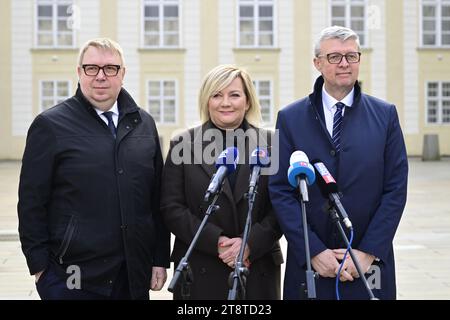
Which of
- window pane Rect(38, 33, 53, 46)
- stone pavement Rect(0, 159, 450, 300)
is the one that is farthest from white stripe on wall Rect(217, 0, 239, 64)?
stone pavement Rect(0, 159, 450, 300)

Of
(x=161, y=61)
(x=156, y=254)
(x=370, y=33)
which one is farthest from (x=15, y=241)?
(x=370, y=33)

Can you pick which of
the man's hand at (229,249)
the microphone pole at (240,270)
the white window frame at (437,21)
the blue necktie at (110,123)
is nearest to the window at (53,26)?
the white window frame at (437,21)

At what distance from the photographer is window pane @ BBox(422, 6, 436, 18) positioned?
113 ft

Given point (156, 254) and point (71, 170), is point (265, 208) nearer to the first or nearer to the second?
point (156, 254)

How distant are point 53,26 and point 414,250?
24.8m

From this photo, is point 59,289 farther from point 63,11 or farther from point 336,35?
point 63,11

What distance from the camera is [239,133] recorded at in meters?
4.84

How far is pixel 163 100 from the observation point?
33.8 meters

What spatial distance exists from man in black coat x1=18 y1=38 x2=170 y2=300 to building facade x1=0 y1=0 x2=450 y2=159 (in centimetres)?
2878

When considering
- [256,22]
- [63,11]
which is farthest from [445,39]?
[63,11]

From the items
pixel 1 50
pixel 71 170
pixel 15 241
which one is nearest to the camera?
pixel 71 170

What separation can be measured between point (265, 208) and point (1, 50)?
99.3 feet

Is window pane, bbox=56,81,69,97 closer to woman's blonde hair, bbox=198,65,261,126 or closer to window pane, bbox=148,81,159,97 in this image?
window pane, bbox=148,81,159,97

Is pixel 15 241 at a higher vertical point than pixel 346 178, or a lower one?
lower
